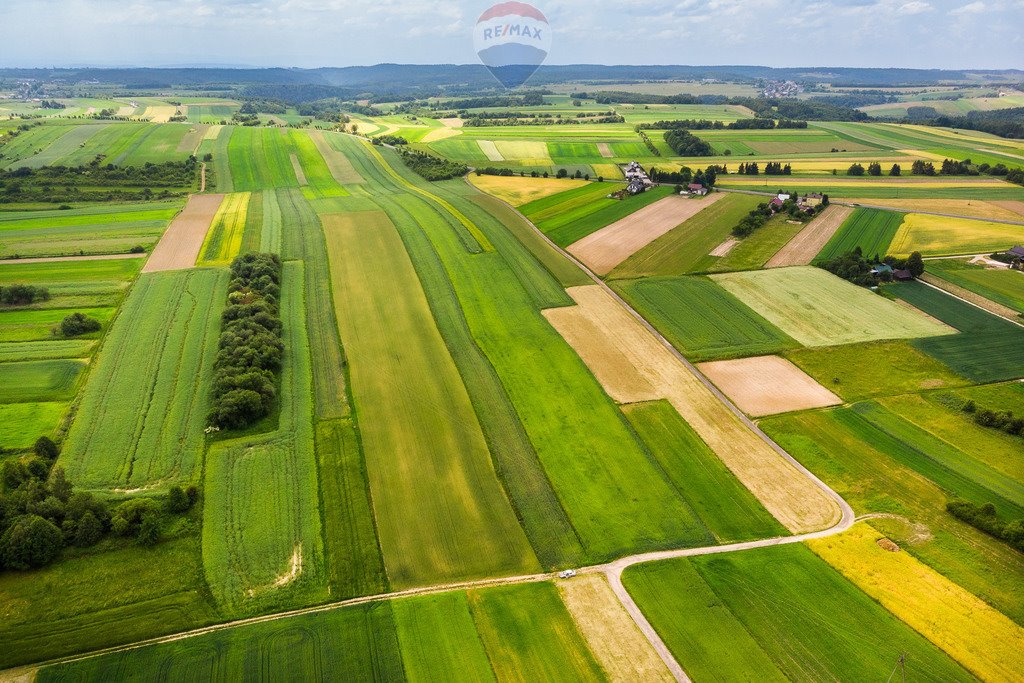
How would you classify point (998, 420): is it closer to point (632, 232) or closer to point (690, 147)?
point (632, 232)

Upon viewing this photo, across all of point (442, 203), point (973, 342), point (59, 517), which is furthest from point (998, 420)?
point (442, 203)

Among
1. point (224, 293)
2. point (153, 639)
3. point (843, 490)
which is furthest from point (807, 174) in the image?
point (153, 639)

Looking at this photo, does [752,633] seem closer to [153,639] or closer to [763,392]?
[763,392]

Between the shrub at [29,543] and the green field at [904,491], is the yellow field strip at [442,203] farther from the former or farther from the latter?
the shrub at [29,543]

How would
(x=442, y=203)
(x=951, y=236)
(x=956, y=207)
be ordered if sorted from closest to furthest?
(x=951, y=236), (x=442, y=203), (x=956, y=207)

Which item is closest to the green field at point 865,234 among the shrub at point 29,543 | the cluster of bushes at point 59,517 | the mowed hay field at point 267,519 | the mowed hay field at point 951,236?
the mowed hay field at point 951,236

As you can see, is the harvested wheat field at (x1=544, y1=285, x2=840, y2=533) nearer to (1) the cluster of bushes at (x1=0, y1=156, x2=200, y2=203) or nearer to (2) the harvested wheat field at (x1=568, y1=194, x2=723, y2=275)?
(2) the harvested wheat field at (x1=568, y1=194, x2=723, y2=275)

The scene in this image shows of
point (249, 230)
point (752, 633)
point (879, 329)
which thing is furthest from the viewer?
point (249, 230)
